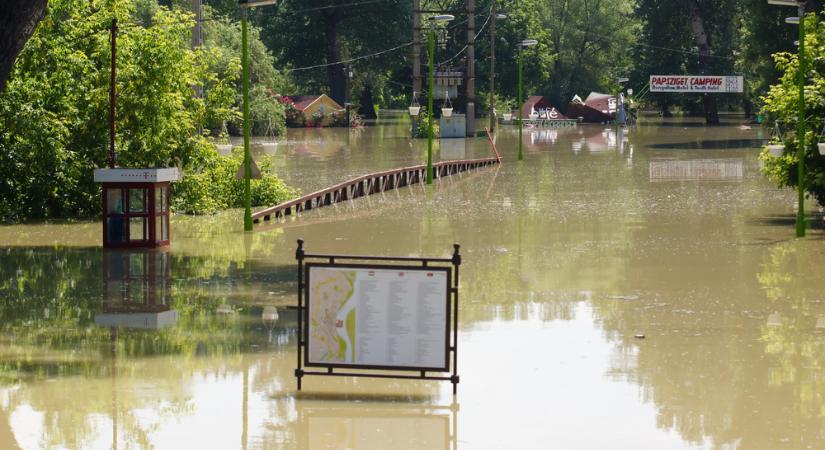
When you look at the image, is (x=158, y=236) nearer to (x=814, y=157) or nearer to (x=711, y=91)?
(x=814, y=157)

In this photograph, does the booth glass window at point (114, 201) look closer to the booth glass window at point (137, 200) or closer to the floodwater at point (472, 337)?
the booth glass window at point (137, 200)

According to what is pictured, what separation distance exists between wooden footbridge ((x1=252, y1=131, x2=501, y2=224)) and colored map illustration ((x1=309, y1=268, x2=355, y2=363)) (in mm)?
17802

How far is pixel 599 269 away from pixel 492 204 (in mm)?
13544

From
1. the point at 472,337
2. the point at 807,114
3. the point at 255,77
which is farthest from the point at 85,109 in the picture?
the point at 255,77

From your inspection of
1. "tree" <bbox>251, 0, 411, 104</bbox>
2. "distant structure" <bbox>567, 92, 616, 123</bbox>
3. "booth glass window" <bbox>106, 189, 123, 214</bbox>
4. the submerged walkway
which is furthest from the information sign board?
"booth glass window" <bbox>106, 189, 123, 214</bbox>

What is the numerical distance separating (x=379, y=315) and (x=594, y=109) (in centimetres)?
9972

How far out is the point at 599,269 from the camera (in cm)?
2250

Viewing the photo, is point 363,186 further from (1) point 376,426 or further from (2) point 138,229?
(1) point 376,426

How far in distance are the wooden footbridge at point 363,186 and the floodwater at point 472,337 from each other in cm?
80

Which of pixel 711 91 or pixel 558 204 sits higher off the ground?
pixel 711 91

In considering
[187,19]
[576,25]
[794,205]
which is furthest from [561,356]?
[576,25]

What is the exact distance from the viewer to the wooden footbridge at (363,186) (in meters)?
33.0

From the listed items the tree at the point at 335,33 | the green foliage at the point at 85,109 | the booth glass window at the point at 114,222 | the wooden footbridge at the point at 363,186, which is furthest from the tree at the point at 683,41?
the booth glass window at the point at 114,222

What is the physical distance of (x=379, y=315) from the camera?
42.8 feet
